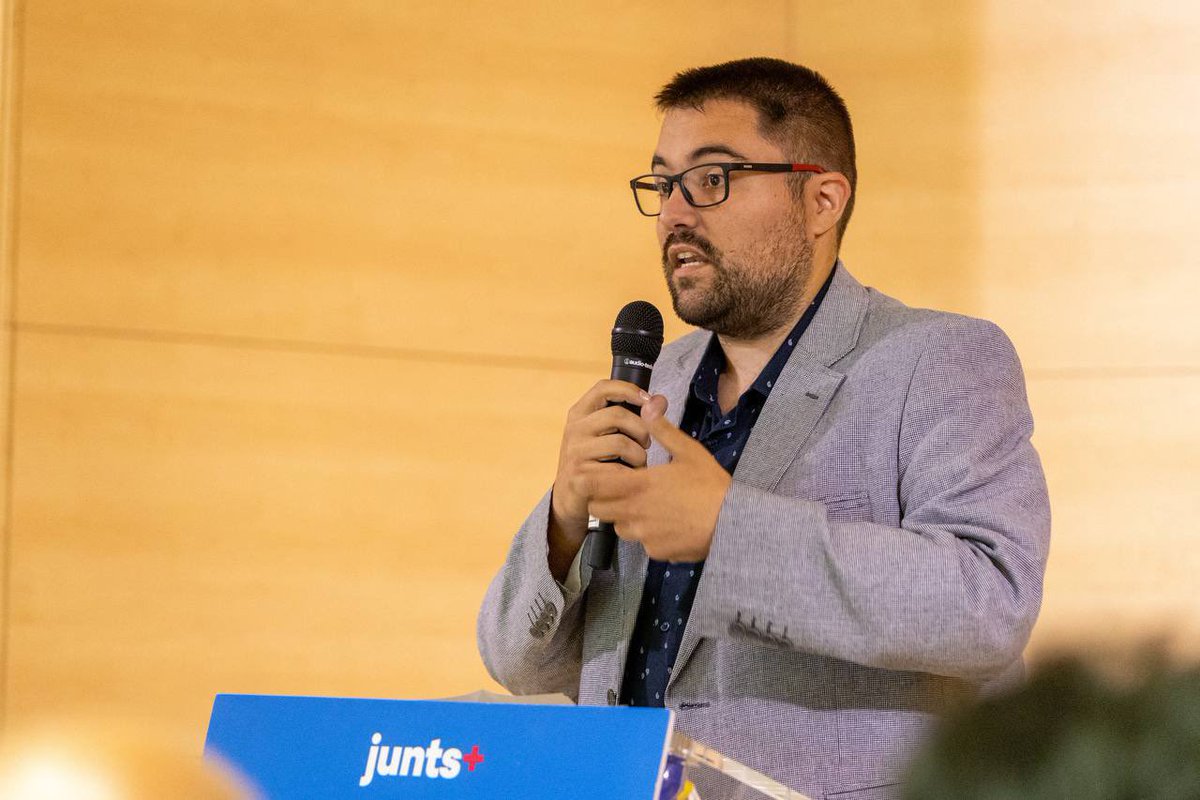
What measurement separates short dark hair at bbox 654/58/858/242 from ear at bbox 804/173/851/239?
2 centimetres

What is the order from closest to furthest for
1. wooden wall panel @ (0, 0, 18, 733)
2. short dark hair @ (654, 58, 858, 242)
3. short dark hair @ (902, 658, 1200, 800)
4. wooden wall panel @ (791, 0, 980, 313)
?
1. short dark hair @ (902, 658, 1200, 800)
2. short dark hair @ (654, 58, 858, 242)
3. wooden wall panel @ (0, 0, 18, 733)
4. wooden wall panel @ (791, 0, 980, 313)

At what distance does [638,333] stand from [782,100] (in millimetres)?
518

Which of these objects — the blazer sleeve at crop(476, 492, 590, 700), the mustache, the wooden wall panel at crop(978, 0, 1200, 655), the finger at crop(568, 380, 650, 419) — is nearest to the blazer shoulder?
the mustache

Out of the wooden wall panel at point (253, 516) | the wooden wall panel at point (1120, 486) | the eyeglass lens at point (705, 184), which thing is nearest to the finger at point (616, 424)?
the eyeglass lens at point (705, 184)

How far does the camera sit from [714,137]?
6.55 ft

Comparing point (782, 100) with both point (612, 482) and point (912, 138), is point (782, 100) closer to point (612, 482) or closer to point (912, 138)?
point (612, 482)

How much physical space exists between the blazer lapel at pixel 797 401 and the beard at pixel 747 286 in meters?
0.09

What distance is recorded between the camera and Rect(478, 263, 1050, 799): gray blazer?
152cm

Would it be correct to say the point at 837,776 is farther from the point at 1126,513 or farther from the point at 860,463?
the point at 1126,513

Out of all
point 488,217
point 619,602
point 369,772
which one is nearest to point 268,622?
point 488,217

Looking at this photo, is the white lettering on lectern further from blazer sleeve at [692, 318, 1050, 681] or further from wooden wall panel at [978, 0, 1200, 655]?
wooden wall panel at [978, 0, 1200, 655]

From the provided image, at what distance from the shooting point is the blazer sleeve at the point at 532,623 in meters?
1.79

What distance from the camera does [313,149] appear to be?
3447 mm

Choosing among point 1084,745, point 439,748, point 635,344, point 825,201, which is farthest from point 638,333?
point 1084,745
